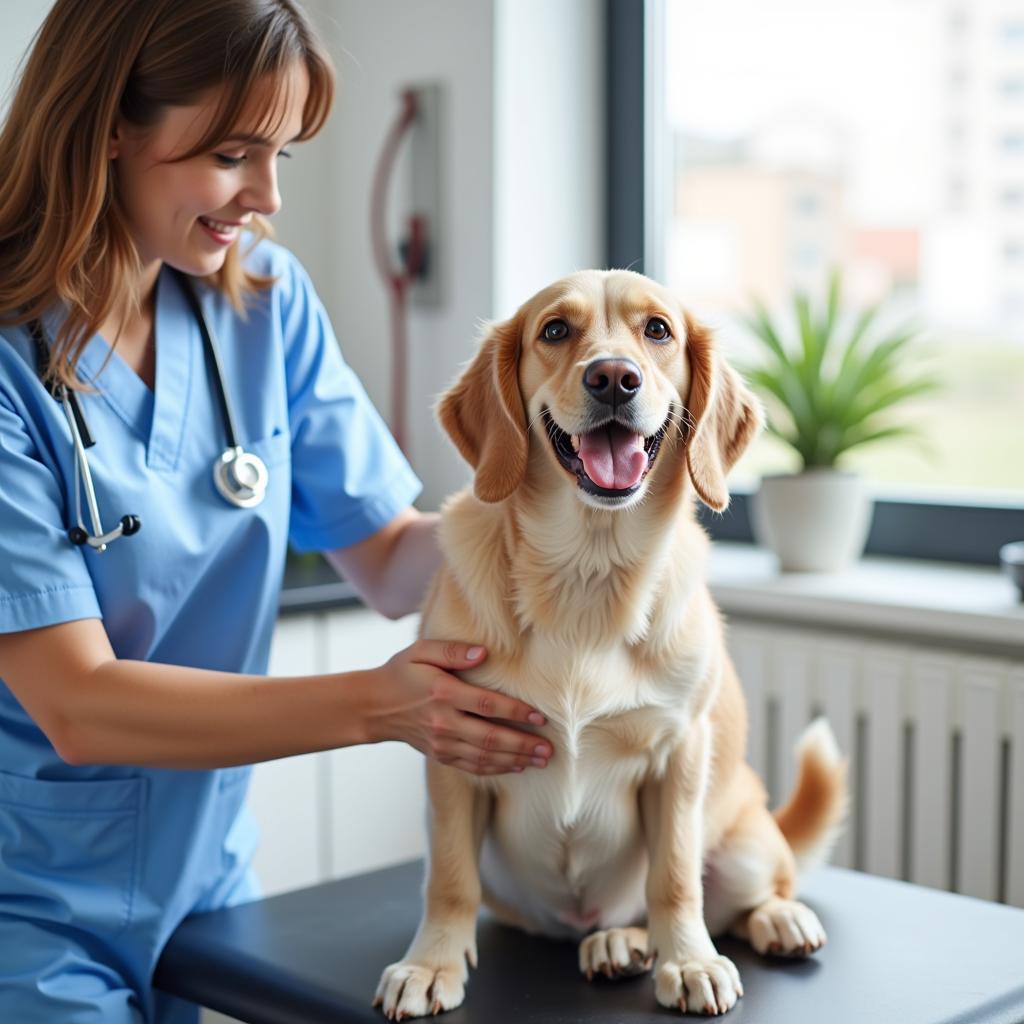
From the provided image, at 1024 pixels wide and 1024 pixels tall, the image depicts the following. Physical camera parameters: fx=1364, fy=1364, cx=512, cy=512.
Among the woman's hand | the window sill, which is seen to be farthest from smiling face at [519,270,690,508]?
the window sill

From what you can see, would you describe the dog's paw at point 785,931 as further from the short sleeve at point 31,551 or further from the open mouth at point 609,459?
the short sleeve at point 31,551

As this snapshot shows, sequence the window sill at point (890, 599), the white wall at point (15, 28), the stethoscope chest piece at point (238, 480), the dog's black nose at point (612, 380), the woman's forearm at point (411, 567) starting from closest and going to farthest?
the dog's black nose at point (612, 380)
the stethoscope chest piece at point (238, 480)
the woman's forearm at point (411, 567)
the white wall at point (15, 28)
the window sill at point (890, 599)

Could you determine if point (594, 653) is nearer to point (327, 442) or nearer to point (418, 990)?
point (418, 990)

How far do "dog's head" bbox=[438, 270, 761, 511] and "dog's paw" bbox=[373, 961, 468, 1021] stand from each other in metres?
0.40

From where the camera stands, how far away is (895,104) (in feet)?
7.65

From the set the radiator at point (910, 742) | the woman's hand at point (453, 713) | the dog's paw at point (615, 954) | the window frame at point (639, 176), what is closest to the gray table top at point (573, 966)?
the dog's paw at point (615, 954)

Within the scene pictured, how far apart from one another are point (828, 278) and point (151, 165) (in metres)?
1.31

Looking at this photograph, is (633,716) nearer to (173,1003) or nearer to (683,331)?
(683,331)

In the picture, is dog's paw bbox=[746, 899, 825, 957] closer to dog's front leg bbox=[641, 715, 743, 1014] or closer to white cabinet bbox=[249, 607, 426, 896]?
dog's front leg bbox=[641, 715, 743, 1014]

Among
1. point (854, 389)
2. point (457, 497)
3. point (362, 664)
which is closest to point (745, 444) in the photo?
point (457, 497)

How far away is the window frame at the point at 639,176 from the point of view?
2.37m

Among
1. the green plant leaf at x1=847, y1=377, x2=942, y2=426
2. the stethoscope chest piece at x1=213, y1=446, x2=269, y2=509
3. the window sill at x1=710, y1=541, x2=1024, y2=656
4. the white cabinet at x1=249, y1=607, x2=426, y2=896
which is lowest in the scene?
the white cabinet at x1=249, y1=607, x2=426, y2=896

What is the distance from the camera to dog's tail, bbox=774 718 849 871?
4.70ft

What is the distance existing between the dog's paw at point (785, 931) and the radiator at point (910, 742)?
76cm
